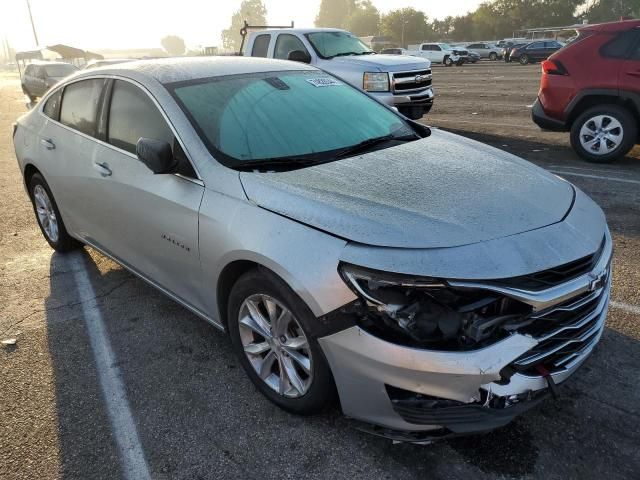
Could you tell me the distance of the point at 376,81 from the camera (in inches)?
358

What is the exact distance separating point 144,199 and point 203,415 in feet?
4.42

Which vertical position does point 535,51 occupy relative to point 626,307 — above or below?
below

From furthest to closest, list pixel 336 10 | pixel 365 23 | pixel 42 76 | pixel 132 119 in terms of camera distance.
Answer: pixel 336 10
pixel 365 23
pixel 42 76
pixel 132 119

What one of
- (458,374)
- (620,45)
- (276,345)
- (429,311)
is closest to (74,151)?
(276,345)

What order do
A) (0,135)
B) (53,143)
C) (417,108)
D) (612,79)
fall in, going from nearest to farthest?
(53,143) < (612,79) < (417,108) < (0,135)

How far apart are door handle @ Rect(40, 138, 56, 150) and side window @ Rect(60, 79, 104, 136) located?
20 centimetres

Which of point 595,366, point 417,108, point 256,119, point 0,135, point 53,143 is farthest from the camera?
point 0,135

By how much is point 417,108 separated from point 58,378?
797 cm

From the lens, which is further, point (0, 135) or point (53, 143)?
point (0, 135)

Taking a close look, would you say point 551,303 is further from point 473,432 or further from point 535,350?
point 473,432

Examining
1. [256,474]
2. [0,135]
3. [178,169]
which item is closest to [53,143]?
[178,169]

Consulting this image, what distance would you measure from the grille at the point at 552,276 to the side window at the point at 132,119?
2.08 m

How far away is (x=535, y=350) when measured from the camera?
7.13 feet

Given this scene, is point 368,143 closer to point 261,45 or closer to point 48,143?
point 48,143
